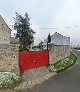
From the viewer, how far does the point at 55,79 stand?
1839 centimetres

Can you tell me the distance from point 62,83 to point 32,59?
533cm

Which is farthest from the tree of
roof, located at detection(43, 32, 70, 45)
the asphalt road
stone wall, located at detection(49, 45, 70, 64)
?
the asphalt road

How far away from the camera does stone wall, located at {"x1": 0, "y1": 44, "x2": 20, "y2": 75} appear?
18.5 meters

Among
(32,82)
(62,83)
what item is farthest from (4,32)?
(62,83)

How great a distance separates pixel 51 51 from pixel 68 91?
962 cm

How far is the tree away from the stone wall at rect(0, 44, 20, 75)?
1106 inches

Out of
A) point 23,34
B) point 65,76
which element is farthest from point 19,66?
point 23,34

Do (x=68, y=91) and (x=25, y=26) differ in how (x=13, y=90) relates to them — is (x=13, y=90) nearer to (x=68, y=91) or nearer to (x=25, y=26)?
(x=68, y=91)

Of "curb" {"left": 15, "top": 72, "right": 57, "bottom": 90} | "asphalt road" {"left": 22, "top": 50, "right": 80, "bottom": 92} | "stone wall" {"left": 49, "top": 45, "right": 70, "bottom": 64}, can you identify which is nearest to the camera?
"asphalt road" {"left": 22, "top": 50, "right": 80, "bottom": 92}

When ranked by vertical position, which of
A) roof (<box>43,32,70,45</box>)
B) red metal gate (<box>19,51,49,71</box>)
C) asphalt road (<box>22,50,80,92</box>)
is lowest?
asphalt road (<box>22,50,80,92</box>)

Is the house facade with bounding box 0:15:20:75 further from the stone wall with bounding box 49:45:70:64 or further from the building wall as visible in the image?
the building wall

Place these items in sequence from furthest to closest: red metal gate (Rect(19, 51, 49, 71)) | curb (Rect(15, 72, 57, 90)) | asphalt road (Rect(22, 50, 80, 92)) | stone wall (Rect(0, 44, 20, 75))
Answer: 1. red metal gate (Rect(19, 51, 49, 71))
2. stone wall (Rect(0, 44, 20, 75))
3. curb (Rect(15, 72, 57, 90))
4. asphalt road (Rect(22, 50, 80, 92))

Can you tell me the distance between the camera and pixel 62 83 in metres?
17.0

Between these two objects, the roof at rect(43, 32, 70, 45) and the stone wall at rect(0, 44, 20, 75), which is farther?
the roof at rect(43, 32, 70, 45)
